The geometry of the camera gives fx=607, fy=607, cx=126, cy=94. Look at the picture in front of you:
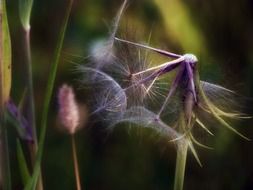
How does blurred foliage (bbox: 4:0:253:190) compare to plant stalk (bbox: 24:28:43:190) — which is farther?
blurred foliage (bbox: 4:0:253:190)

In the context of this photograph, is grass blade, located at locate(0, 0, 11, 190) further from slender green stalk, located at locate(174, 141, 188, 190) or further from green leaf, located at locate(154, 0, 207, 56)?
green leaf, located at locate(154, 0, 207, 56)

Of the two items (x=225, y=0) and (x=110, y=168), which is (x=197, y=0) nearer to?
Result: (x=225, y=0)

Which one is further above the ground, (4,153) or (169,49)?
(169,49)

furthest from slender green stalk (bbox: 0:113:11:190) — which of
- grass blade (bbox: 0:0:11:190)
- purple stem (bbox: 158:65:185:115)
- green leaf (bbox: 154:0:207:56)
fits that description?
green leaf (bbox: 154:0:207:56)

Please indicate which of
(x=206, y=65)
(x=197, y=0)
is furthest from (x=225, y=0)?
(x=206, y=65)

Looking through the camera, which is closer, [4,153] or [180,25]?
[4,153]

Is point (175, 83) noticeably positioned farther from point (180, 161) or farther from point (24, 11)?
point (24, 11)

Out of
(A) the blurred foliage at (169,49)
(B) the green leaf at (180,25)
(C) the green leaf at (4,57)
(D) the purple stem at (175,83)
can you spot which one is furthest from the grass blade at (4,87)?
(B) the green leaf at (180,25)

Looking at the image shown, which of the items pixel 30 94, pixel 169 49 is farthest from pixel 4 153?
pixel 169 49
